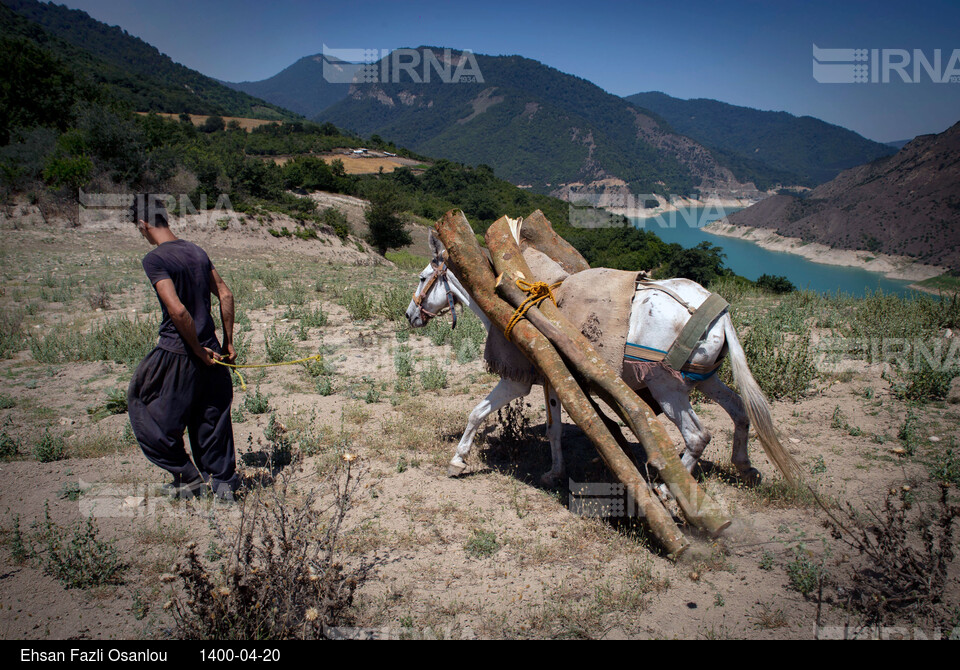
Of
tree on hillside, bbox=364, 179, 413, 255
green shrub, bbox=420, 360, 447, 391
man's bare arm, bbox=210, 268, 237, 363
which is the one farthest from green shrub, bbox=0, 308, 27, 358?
tree on hillside, bbox=364, 179, 413, 255

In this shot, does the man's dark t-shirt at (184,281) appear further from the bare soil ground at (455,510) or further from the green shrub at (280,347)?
the green shrub at (280,347)

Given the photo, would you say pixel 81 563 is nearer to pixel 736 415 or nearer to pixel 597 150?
pixel 736 415

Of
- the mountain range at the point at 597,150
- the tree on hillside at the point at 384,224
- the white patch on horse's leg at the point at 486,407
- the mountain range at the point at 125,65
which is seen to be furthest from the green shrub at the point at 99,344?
the mountain range at the point at 597,150

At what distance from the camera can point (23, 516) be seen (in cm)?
357

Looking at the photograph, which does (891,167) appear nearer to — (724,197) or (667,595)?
(667,595)

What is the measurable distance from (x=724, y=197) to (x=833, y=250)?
75.1 m

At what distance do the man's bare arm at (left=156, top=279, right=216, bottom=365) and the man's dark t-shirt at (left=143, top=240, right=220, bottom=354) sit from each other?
6 centimetres

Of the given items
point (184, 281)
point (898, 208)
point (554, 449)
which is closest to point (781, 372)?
point (554, 449)

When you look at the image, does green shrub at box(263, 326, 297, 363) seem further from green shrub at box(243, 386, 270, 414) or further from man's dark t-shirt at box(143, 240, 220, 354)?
man's dark t-shirt at box(143, 240, 220, 354)

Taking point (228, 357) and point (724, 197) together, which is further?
point (724, 197)

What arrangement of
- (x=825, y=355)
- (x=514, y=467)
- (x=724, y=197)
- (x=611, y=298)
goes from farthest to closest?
(x=724, y=197), (x=825, y=355), (x=514, y=467), (x=611, y=298)

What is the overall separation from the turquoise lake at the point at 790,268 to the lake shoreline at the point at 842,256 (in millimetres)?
594

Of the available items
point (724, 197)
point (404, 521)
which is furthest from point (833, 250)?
point (724, 197)

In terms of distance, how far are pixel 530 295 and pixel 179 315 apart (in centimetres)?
262
